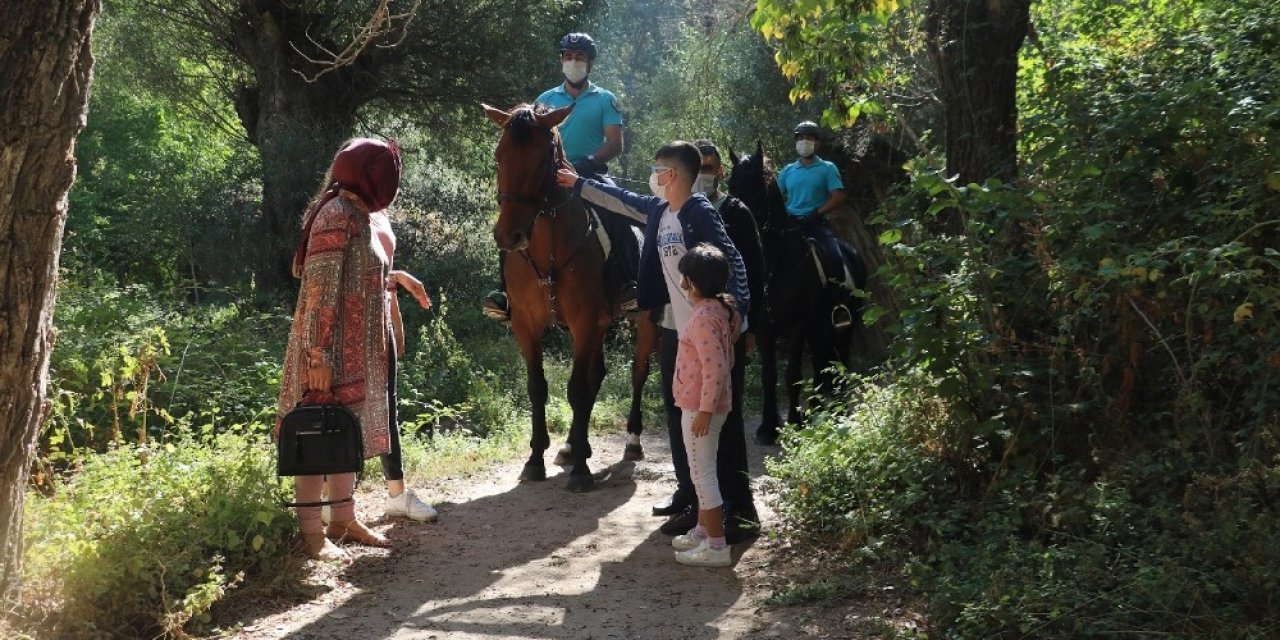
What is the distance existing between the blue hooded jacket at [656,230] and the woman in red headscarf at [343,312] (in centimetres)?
148

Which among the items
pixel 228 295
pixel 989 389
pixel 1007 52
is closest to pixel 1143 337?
pixel 989 389

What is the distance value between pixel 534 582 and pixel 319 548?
3.71 ft

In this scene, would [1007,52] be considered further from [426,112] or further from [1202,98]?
[426,112]

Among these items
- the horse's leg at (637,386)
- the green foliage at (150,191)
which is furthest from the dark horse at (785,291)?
the green foliage at (150,191)

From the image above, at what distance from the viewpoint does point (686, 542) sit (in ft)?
21.3

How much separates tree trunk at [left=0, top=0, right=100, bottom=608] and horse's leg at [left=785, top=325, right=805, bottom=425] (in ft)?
21.3

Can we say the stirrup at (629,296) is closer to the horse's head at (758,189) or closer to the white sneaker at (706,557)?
the horse's head at (758,189)

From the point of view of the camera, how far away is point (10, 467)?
4.77 metres

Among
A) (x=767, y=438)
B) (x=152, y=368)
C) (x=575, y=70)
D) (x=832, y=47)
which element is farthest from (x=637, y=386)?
(x=152, y=368)

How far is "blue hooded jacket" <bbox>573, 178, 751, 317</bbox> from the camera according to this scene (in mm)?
6375

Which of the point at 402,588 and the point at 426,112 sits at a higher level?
the point at 426,112

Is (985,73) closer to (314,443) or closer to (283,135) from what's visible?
(314,443)

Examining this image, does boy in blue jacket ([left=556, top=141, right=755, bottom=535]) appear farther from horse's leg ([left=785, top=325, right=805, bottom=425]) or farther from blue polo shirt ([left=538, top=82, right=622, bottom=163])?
horse's leg ([left=785, top=325, right=805, bottom=425])

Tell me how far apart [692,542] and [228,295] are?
34.0 ft
